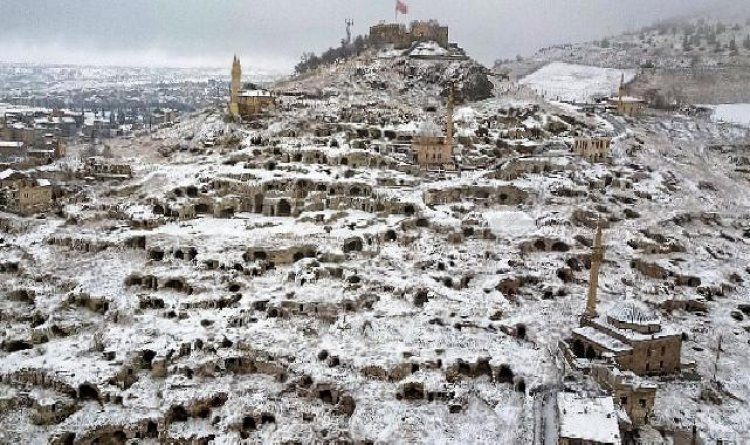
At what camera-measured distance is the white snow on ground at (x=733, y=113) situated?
358ft

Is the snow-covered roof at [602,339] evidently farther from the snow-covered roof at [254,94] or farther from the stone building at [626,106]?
the stone building at [626,106]

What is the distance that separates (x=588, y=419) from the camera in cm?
2923

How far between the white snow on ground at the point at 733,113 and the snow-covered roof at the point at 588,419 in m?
89.1

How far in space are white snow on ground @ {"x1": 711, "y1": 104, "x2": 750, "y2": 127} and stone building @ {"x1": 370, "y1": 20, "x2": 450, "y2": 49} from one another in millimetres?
44987

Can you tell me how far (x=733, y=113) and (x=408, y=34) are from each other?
58.1 metres

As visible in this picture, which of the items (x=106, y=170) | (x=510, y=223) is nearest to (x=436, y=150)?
(x=510, y=223)

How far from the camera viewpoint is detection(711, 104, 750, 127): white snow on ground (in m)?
109

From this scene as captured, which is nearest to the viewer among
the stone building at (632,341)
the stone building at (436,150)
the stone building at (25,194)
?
the stone building at (632,341)

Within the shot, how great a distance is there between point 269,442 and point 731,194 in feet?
177

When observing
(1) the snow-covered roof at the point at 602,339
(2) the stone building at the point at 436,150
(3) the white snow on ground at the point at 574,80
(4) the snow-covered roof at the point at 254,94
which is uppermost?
(3) the white snow on ground at the point at 574,80

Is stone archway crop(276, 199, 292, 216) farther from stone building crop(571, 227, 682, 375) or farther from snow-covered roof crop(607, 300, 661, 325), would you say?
snow-covered roof crop(607, 300, 661, 325)

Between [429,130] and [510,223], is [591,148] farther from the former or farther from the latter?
[510,223]

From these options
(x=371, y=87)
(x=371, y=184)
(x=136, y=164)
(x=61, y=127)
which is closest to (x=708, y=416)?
(x=371, y=184)

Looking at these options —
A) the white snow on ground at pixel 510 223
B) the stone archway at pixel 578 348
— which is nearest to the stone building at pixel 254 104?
the white snow on ground at pixel 510 223
